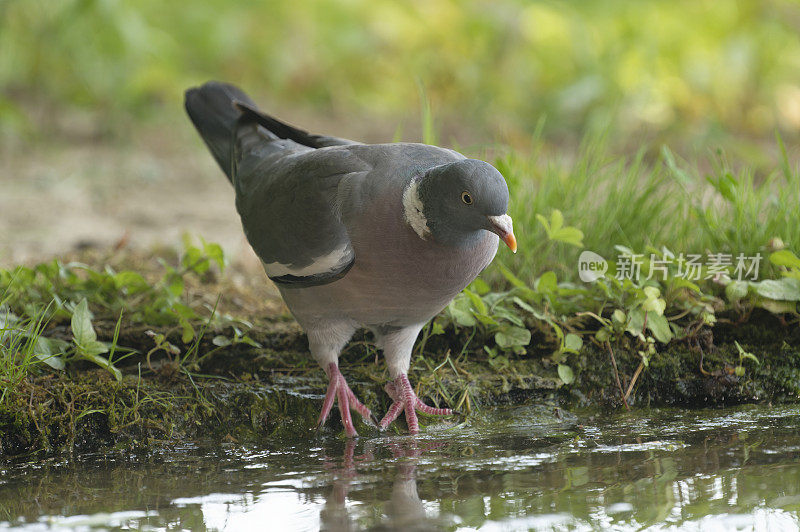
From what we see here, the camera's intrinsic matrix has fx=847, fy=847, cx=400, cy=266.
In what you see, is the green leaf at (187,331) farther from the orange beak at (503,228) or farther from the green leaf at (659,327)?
the green leaf at (659,327)

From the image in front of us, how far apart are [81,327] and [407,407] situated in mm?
1150

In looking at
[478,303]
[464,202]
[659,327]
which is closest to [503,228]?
[464,202]

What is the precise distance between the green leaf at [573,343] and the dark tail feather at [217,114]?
1604 mm

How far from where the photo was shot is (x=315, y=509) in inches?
83.5

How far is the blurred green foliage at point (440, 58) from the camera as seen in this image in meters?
6.87

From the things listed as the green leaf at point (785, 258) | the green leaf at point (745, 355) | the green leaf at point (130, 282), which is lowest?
the green leaf at point (745, 355)

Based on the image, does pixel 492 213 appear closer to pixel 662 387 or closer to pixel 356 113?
pixel 662 387

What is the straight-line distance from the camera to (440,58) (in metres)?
7.71

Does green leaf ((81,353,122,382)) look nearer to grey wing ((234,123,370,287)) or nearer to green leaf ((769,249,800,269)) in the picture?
grey wing ((234,123,370,287))

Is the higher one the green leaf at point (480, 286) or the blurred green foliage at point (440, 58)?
the blurred green foliage at point (440, 58)

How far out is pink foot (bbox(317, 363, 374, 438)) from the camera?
2.89m

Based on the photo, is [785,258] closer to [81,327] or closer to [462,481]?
[462,481]

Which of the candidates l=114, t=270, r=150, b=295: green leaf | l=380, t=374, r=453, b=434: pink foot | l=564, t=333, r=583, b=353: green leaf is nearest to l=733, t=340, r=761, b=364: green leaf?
l=564, t=333, r=583, b=353: green leaf

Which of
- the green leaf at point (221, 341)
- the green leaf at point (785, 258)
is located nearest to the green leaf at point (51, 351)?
the green leaf at point (221, 341)
